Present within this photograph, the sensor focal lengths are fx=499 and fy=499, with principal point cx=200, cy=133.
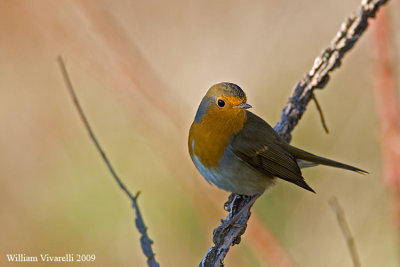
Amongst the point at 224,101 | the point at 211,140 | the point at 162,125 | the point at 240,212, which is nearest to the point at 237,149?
the point at 211,140

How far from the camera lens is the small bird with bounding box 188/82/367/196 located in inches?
130

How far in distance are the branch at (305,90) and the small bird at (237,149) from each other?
152 millimetres

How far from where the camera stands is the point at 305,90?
3322 mm

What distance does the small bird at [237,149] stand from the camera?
329 centimetres

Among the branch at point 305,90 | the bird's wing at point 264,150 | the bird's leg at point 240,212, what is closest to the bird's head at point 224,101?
the bird's wing at point 264,150

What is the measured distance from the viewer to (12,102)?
17.5ft

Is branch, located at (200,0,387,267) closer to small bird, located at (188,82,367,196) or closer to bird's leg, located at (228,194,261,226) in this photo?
bird's leg, located at (228,194,261,226)

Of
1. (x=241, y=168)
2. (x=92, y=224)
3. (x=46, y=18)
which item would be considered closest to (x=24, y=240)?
(x=92, y=224)

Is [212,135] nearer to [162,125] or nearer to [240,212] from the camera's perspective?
[240,212]

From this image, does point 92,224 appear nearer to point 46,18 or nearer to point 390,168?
point 46,18

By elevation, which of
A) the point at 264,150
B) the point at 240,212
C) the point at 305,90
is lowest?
the point at 240,212

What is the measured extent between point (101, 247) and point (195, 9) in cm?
266

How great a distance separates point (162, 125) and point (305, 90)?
5.68ft

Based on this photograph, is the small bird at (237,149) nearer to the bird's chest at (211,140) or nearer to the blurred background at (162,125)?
the bird's chest at (211,140)
